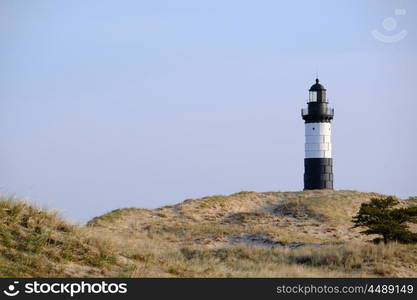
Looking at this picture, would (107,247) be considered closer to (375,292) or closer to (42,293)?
(42,293)

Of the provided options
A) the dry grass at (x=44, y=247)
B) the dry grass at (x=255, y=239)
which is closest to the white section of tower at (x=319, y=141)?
the dry grass at (x=255, y=239)

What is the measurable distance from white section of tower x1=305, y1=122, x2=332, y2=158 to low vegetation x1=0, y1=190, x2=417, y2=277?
176 inches

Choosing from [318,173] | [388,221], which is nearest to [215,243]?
[388,221]

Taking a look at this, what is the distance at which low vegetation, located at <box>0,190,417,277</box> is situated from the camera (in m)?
14.9

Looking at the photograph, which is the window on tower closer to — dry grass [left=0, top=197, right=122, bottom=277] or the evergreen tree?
the evergreen tree

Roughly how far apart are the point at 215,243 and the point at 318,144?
23.0m

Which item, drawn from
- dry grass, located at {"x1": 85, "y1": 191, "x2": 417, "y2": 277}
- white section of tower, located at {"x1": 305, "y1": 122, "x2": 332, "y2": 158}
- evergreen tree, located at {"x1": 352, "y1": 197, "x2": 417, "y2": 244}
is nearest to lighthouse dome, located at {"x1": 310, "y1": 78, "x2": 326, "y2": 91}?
white section of tower, located at {"x1": 305, "y1": 122, "x2": 332, "y2": 158}

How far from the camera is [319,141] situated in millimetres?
53406

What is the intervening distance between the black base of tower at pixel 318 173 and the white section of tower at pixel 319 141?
530 millimetres

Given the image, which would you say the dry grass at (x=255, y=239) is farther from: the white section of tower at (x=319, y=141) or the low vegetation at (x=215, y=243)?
the white section of tower at (x=319, y=141)

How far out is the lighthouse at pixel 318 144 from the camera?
5341cm

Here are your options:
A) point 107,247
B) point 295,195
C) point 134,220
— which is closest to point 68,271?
point 107,247

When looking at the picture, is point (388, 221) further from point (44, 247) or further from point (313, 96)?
point (313, 96)

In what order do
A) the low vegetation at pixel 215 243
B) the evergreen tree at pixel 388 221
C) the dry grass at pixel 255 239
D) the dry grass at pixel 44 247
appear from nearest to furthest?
the dry grass at pixel 44 247
the low vegetation at pixel 215 243
the dry grass at pixel 255 239
the evergreen tree at pixel 388 221
